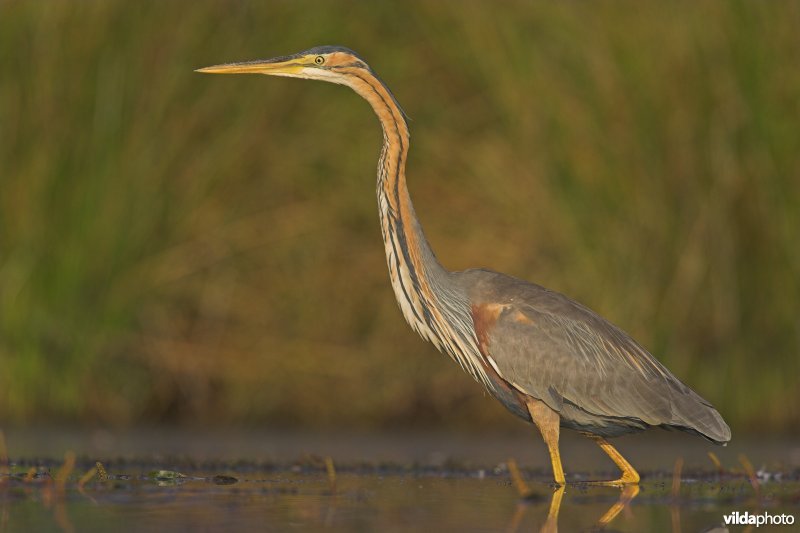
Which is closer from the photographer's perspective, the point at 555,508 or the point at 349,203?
the point at 555,508

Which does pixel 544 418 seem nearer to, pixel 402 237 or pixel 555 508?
pixel 402 237

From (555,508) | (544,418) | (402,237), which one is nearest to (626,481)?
(544,418)

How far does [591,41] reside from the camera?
11.6 m

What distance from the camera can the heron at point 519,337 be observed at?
7840 millimetres

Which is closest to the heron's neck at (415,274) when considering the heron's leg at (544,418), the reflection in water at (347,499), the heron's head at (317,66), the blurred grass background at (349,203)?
the heron's head at (317,66)

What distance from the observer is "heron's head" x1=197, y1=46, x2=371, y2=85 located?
816 centimetres

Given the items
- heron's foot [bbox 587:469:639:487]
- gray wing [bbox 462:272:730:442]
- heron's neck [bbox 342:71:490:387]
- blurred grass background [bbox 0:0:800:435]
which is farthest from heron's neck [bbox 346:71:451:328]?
blurred grass background [bbox 0:0:800:435]

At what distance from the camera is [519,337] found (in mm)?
7863

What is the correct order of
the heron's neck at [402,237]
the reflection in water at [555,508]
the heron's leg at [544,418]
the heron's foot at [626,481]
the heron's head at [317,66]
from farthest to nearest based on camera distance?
the heron's head at [317,66], the heron's neck at [402,237], the heron's leg at [544,418], the heron's foot at [626,481], the reflection in water at [555,508]

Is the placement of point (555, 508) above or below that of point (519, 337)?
below

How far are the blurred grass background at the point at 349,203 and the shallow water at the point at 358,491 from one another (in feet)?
4.17

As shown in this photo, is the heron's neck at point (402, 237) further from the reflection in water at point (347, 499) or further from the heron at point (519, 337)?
the reflection in water at point (347, 499)

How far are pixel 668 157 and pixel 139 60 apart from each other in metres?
4.12

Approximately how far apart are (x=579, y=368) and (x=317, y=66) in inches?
85.5
